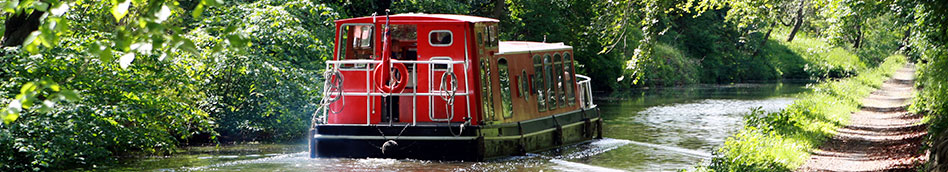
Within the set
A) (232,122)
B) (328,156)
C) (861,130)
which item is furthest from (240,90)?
(861,130)

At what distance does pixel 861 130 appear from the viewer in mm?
18844

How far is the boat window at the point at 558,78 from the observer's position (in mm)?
18156

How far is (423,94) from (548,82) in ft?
14.0

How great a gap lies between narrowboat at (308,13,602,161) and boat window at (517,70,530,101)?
0.04 meters

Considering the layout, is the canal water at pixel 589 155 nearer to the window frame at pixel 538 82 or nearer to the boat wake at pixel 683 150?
the boat wake at pixel 683 150

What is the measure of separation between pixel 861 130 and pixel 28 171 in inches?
573

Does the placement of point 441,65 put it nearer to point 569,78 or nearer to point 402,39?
point 402,39

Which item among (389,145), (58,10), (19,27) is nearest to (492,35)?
(389,145)

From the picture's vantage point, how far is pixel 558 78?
18375mm

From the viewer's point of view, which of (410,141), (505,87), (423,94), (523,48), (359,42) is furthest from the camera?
(523,48)

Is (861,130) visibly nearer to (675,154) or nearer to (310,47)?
(675,154)

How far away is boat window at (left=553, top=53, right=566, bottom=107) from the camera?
59.6 ft

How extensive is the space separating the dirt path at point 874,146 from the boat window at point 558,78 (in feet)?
15.7

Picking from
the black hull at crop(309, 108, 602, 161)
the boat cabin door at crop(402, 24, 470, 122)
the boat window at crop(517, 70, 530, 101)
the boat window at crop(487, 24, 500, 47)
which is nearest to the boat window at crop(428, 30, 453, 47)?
the boat cabin door at crop(402, 24, 470, 122)
